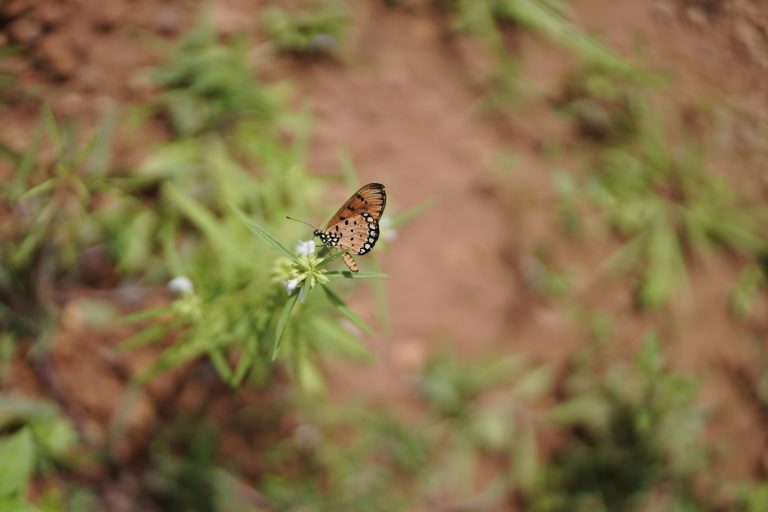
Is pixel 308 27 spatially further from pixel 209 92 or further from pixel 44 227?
pixel 44 227

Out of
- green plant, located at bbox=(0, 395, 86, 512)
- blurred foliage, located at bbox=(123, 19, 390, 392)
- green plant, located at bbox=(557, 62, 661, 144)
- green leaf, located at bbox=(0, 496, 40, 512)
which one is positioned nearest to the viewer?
green leaf, located at bbox=(0, 496, 40, 512)

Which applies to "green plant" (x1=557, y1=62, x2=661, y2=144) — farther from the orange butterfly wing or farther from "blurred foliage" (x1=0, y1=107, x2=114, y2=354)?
"blurred foliage" (x1=0, y1=107, x2=114, y2=354)

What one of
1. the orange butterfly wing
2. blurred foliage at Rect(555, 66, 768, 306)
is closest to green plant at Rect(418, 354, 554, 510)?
blurred foliage at Rect(555, 66, 768, 306)

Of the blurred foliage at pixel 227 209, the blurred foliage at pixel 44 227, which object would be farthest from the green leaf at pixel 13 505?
the blurred foliage at pixel 44 227

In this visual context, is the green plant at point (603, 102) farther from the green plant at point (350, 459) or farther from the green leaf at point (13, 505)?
the green leaf at point (13, 505)

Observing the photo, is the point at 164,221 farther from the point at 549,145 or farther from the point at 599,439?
the point at 599,439

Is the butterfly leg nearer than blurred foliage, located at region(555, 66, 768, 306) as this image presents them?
Yes
